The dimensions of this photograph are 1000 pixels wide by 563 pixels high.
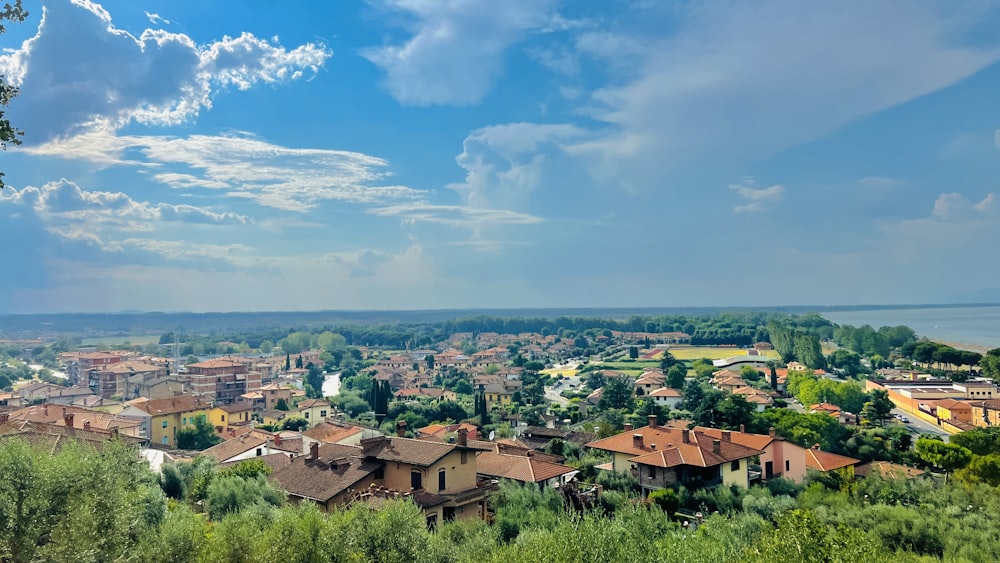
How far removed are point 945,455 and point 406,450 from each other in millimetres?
27248

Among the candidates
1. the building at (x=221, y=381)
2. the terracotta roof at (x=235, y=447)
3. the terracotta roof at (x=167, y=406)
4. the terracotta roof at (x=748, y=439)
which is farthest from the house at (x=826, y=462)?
the building at (x=221, y=381)

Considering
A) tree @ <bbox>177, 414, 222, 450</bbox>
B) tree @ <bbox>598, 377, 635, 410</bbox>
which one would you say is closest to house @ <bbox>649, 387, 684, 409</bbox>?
tree @ <bbox>598, 377, 635, 410</bbox>

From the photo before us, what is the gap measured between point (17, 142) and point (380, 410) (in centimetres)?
5255

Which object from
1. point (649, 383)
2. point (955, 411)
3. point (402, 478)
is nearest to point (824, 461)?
point (402, 478)

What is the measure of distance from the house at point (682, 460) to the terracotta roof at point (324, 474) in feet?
41.8

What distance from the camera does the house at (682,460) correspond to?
94.9 ft

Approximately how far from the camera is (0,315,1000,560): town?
2464 cm

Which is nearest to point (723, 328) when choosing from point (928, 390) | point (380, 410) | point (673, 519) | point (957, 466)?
point (928, 390)

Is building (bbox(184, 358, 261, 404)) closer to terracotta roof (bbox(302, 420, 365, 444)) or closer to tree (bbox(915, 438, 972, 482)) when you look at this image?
terracotta roof (bbox(302, 420, 365, 444))

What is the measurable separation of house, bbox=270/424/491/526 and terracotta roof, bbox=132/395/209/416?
2823cm

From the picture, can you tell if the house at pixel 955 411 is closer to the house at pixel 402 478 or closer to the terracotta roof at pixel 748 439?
the terracotta roof at pixel 748 439

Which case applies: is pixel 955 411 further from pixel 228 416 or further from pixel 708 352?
pixel 708 352

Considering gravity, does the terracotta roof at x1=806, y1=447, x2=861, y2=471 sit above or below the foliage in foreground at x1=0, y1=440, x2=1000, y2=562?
below

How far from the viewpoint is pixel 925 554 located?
19.5 m
